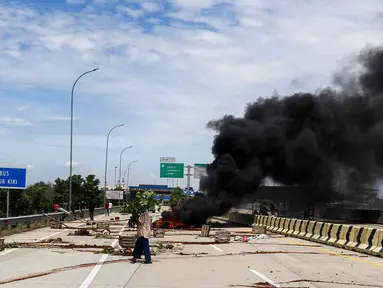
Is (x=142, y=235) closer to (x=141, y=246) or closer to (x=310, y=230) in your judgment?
(x=141, y=246)

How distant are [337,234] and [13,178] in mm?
17422

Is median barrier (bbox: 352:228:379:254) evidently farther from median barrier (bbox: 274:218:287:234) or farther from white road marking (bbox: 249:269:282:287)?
median barrier (bbox: 274:218:287:234)

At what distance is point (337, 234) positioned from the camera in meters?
21.8

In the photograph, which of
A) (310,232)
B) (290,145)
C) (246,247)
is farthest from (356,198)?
(246,247)

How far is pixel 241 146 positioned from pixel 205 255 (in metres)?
29.4

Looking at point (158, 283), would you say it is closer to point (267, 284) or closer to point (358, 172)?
point (267, 284)

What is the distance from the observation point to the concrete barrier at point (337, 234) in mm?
18284

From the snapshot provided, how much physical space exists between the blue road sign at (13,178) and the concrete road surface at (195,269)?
1237cm

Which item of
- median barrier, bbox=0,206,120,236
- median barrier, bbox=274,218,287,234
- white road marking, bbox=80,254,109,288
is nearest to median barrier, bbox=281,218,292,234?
median barrier, bbox=274,218,287,234

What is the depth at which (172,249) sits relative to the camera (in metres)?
19.1

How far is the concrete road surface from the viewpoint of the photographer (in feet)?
36.2

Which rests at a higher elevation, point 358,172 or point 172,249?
point 358,172

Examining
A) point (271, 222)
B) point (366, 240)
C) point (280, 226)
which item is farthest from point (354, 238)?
point (271, 222)

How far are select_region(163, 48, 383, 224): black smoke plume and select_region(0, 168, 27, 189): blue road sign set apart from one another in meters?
17.5
